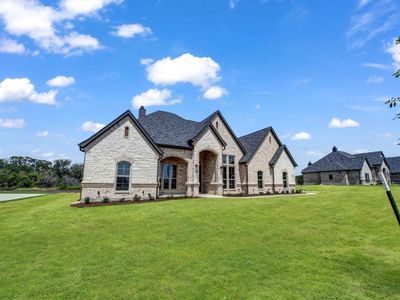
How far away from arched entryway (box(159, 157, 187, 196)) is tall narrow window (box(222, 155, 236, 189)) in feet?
16.1

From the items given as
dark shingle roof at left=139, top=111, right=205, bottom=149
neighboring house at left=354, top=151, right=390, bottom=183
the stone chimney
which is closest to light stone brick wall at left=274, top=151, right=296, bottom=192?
dark shingle roof at left=139, top=111, right=205, bottom=149

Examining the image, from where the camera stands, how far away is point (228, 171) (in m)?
25.7

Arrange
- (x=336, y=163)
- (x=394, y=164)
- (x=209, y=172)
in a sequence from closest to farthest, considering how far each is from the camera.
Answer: (x=209, y=172)
(x=336, y=163)
(x=394, y=164)

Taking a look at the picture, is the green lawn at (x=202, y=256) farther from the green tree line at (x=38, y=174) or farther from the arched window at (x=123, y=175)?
the green tree line at (x=38, y=174)

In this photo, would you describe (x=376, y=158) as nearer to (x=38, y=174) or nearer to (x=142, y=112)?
(x=142, y=112)

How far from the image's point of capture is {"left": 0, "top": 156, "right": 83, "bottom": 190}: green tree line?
52.3m

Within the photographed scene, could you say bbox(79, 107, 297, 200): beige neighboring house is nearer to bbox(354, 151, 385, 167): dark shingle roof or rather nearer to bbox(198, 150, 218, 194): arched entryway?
bbox(198, 150, 218, 194): arched entryway

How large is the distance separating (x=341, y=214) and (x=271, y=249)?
706 centimetres

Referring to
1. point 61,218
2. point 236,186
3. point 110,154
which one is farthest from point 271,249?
point 236,186

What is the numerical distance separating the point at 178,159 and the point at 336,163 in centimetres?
3981

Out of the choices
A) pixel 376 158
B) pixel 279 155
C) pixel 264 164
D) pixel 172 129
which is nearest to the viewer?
pixel 172 129

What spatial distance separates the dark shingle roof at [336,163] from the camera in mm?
45069

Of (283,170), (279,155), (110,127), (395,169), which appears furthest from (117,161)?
(395,169)

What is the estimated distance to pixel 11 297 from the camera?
4.86 m
